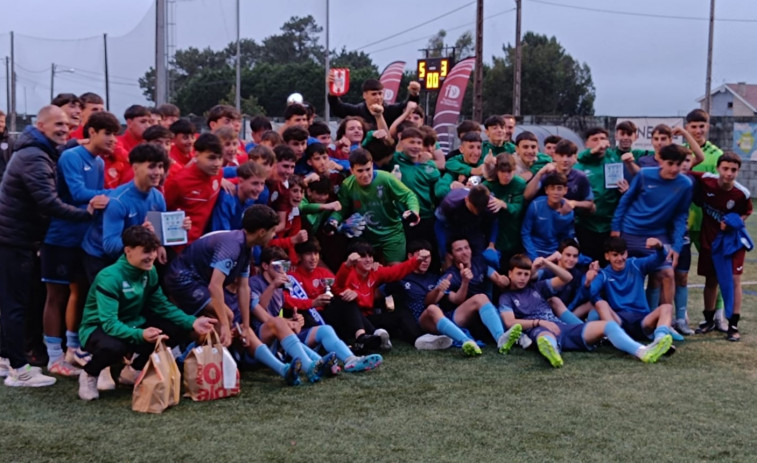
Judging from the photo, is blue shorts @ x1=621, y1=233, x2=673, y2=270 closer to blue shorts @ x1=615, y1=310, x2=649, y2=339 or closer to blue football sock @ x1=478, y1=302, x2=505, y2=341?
blue shorts @ x1=615, y1=310, x2=649, y2=339

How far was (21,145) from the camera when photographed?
5863 millimetres

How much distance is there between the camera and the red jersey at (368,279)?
7.04 m

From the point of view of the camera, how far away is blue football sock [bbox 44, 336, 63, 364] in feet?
20.2

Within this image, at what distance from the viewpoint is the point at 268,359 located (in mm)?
5992

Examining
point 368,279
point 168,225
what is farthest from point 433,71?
point 168,225

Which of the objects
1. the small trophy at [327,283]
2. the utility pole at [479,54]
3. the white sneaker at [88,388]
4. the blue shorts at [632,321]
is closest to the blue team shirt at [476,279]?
the small trophy at [327,283]

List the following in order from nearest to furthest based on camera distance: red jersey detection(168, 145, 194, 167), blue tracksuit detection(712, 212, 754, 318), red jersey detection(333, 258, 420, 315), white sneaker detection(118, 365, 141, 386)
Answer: white sneaker detection(118, 365, 141, 386), red jersey detection(168, 145, 194, 167), red jersey detection(333, 258, 420, 315), blue tracksuit detection(712, 212, 754, 318)

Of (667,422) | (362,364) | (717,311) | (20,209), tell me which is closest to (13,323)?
(20,209)

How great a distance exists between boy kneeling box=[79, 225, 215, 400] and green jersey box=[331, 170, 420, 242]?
2.07 meters

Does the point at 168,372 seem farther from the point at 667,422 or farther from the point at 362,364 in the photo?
→ the point at 667,422

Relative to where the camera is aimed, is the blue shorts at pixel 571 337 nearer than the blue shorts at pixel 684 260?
Yes

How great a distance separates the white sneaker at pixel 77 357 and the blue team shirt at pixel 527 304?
3310 mm

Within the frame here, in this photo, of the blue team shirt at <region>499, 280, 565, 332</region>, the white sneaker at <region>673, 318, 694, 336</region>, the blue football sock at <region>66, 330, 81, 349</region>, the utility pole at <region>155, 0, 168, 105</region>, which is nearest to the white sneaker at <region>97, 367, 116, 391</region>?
the blue football sock at <region>66, 330, 81, 349</region>

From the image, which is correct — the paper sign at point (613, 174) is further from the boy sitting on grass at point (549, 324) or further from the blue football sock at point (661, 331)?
the blue football sock at point (661, 331)
